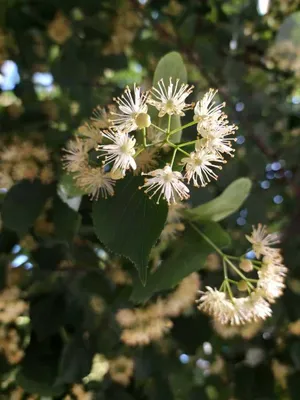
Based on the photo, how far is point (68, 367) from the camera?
3.74 feet

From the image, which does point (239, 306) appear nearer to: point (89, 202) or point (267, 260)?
point (267, 260)

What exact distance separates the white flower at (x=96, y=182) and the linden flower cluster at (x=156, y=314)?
43 centimetres

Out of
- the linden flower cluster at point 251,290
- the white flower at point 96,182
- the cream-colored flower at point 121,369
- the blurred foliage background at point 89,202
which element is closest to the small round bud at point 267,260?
the linden flower cluster at point 251,290

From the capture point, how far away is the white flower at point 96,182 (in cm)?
70

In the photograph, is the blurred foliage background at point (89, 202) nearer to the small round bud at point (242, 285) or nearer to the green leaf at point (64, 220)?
the green leaf at point (64, 220)

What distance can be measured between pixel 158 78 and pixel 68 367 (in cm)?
66

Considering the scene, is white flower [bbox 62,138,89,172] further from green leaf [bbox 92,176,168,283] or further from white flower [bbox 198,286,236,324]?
white flower [bbox 198,286,236,324]

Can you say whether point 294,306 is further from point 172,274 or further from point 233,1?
point 233,1

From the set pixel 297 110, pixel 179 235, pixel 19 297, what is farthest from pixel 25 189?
pixel 297 110

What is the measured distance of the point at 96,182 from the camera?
72cm

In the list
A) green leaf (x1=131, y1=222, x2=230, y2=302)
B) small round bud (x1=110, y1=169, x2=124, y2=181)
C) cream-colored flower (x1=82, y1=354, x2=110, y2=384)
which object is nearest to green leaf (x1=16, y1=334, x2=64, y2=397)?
cream-colored flower (x1=82, y1=354, x2=110, y2=384)

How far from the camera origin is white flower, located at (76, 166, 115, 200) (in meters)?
0.70

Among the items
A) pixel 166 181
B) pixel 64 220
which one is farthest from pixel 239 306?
pixel 64 220

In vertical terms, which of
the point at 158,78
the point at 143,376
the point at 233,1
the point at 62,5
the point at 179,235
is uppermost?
the point at 158,78
